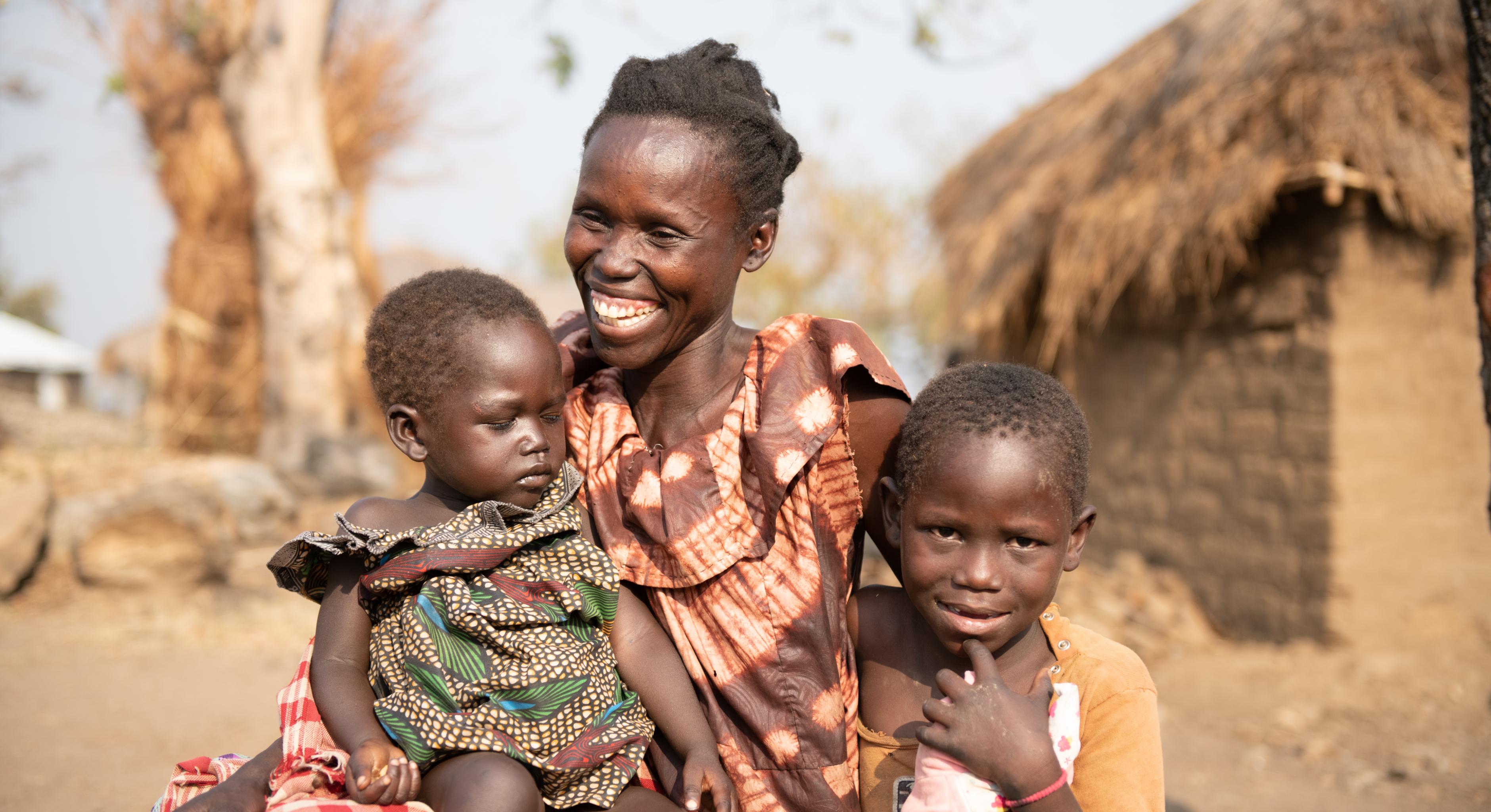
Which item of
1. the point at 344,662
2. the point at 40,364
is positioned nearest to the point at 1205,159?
the point at 344,662

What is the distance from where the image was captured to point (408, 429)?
2.03 m

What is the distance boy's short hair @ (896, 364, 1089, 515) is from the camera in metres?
1.79

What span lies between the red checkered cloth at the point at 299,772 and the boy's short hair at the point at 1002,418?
38.9 inches

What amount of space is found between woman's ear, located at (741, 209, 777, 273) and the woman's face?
0.08m

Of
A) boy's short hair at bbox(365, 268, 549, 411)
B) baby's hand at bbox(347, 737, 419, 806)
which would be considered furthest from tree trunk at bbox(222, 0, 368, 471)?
baby's hand at bbox(347, 737, 419, 806)

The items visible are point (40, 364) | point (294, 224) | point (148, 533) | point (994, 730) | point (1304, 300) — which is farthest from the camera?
point (40, 364)

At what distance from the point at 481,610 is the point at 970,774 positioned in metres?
0.83

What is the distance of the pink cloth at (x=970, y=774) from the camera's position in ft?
5.41

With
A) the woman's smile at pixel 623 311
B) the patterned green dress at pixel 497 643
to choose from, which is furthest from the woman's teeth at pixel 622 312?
the patterned green dress at pixel 497 643

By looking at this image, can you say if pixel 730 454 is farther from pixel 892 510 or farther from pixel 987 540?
pixel 987 540

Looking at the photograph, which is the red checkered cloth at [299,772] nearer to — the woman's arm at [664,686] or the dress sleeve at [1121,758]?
the woman's arm at [664,686]

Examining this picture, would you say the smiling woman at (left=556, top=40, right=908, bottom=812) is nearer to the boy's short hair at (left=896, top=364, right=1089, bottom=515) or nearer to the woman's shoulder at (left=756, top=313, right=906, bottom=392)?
the woman's shoulder at (left=756, top=313, right=906, bottom=392)

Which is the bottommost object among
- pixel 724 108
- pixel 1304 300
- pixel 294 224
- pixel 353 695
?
pixel 353 695

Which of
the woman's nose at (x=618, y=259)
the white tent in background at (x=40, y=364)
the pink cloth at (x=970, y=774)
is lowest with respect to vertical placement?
the pink cloth at (x=970, y=774)
